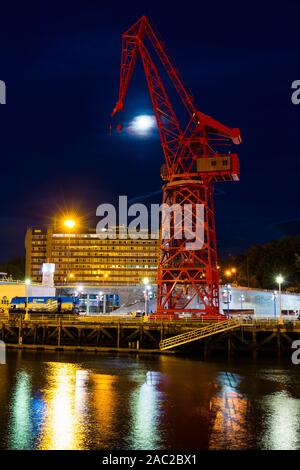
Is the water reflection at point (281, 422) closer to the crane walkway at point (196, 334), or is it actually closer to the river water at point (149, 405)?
the river water at point (149, 405)

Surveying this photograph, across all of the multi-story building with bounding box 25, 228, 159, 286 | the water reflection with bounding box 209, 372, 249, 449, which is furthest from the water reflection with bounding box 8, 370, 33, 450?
the multi-story building with bounding box 25, 228, 159, 286

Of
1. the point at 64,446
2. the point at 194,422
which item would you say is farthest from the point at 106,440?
the point at 194,422

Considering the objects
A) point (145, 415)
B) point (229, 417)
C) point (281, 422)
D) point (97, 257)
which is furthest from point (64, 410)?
point (97, 257)

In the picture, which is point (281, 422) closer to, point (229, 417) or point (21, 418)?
point (229, 417)

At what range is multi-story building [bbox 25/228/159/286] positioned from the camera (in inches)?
7160

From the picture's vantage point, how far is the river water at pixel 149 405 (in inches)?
810

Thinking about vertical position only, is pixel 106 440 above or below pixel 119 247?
below

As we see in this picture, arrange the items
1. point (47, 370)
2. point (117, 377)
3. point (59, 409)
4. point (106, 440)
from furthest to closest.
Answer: point (47, 370)
point (117, 377)
point (59, 409)
point (106, 440)

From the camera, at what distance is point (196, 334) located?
48000 mm

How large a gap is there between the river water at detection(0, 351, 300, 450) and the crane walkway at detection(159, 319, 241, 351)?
4200 millimetres

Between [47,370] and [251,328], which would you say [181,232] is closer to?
[251,328]

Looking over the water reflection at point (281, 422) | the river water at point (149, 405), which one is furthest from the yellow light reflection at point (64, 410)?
the water reflection at point (281, 422)

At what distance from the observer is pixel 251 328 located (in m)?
49.8

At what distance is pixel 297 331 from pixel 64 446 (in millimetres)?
33955
